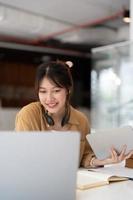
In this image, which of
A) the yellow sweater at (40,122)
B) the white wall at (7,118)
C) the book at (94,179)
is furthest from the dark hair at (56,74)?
the white wall at (7,118)

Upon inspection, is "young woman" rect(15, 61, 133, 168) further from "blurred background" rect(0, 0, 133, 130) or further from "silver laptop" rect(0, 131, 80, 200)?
"blurred background" rect(0, 0, 133, 130)

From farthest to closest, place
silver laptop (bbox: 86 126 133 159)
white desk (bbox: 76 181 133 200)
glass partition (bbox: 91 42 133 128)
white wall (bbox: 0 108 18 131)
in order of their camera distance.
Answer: white wall (bbox: 0 108 18 131)
glass partition (bbox: 91 42 133 128)
silver laptop (bbox: 86 126 133 159)
white desk (bbox: 76 181 133 200)

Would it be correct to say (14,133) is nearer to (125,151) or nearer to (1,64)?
(125,151)

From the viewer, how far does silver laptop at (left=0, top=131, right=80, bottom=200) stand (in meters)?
0.77

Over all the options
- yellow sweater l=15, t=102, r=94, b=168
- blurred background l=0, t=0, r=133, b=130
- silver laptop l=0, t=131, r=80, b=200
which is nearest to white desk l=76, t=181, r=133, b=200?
silver laptop l=0, t=131, r=80, b=200

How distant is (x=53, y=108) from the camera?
165cm

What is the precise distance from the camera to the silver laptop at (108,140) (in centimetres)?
142

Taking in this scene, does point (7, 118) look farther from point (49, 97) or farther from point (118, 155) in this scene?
point (118, 155)

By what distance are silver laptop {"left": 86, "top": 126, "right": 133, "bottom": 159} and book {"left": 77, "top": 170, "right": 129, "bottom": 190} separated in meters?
0.13

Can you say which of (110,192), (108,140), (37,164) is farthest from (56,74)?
(37,164)

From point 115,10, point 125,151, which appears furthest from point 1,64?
point 125,151

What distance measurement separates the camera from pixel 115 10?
15.6 ft

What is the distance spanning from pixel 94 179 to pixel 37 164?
20.1 inches

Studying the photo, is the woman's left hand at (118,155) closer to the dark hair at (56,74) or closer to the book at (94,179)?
the book at (94,179)
